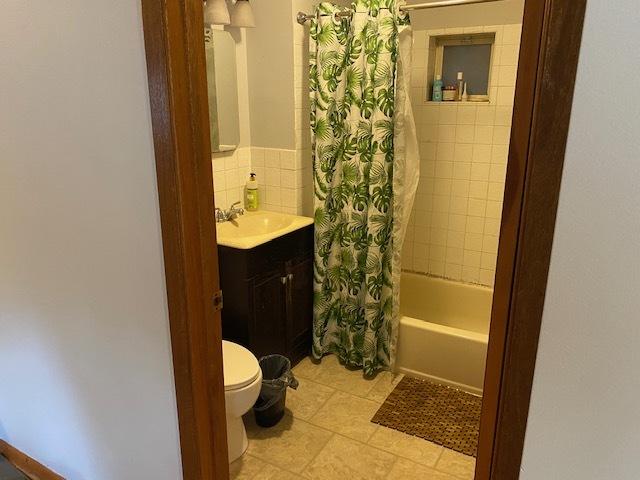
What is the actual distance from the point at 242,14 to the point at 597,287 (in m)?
2.31

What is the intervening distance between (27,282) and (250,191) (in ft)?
4.74

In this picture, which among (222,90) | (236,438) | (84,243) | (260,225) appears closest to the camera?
(84,243)

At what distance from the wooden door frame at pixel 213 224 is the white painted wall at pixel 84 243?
7cm

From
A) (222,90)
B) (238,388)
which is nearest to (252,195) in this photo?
(222,90)

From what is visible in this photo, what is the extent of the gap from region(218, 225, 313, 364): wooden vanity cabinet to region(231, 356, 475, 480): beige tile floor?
1.05 ft

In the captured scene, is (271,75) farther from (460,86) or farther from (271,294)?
(271,294)

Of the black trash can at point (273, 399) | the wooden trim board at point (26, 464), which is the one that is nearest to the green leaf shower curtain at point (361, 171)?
the black trash can at point (273, 399)

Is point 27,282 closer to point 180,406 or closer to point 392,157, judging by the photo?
point 180,406

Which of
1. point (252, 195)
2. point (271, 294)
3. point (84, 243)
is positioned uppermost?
point (84, 243)

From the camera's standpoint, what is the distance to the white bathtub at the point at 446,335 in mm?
2590

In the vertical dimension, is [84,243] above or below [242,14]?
below

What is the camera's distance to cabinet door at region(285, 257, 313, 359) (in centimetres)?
274

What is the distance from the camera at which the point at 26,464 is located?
6.41ft

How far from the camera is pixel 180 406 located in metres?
1.40
